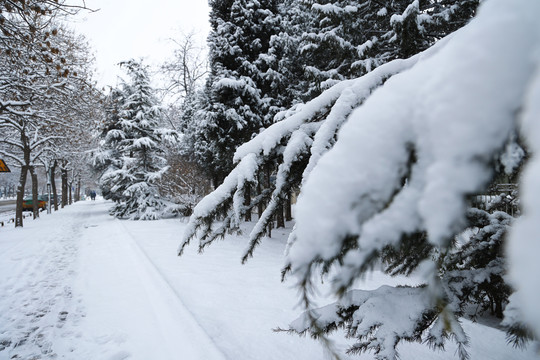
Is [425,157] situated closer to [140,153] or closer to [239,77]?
[239,77]

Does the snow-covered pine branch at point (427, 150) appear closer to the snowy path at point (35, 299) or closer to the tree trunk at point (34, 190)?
the snowy path at point (35, 299)

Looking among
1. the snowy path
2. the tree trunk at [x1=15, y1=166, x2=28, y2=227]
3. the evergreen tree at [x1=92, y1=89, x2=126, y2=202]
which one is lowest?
the snowy path

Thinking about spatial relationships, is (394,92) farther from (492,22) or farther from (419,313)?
(419,313)

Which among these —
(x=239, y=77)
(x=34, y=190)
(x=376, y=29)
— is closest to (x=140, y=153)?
(x=34, y=190)

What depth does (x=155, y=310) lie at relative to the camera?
4008mm

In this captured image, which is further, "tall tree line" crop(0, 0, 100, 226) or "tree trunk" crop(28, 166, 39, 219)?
"tree trunk" crop(28, 166, 39, 219)

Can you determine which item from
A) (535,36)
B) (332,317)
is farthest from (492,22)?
(332,317)

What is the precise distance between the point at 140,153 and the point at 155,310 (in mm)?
14964

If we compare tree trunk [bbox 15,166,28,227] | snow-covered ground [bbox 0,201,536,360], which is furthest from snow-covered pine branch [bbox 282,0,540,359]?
tree trunk [bbox 15,166,28,227]

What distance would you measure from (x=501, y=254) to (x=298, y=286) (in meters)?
1.72

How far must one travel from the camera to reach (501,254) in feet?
5.77

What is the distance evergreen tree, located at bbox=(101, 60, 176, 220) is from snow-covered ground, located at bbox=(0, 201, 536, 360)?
8865 mm

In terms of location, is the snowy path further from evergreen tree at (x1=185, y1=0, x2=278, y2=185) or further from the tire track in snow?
evergreen tree at (x1=185, y1=0, x2=278, y2=185)

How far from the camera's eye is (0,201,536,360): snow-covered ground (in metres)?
2.97
